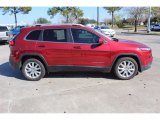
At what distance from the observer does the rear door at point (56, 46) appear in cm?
691

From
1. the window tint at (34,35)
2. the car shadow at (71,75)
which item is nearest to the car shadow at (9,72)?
the car shadow at (71,75)

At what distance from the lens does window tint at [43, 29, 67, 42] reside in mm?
6965

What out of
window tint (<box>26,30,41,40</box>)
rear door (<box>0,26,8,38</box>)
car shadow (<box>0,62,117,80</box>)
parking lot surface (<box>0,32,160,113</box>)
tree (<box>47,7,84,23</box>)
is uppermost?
tree (<box>47,7,84,23</box>)

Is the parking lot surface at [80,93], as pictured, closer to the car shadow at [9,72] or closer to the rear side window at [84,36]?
the car shadow at [9,72]

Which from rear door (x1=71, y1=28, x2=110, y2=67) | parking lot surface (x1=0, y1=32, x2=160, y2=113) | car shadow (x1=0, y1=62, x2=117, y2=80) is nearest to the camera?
parking lot surface (x1=0, y1=32, x2=160, y2=113)

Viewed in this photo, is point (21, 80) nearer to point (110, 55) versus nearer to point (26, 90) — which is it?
point (26, 90)

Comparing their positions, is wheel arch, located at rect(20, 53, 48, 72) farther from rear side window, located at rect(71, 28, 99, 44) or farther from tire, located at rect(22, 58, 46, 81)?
rear side window, located at rect(71, 28, 99, 44)

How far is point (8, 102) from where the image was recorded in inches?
206

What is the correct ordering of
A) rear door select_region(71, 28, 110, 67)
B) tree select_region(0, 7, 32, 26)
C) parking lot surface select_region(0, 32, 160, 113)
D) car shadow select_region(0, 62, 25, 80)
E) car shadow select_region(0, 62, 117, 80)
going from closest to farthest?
parking lot surface select_region(0, 32, 160, 113) → rear door select_region(71, 28, 110, 67) → car shadow select_region(0, 62, 117, 80) → car shadow select_region(0, 62, 25, 80) → tree select_region(0, 7, 32, 26)

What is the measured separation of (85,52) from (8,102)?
2644 mm

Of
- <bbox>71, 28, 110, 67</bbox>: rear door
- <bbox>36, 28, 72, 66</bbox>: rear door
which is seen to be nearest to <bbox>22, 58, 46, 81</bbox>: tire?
<bbox>36, 28, 72, 66</bbox>: rear door

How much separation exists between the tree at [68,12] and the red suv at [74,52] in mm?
33075

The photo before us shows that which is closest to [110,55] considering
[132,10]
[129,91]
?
[129,91]

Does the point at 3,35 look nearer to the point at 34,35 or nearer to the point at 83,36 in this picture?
the point at 34,35
